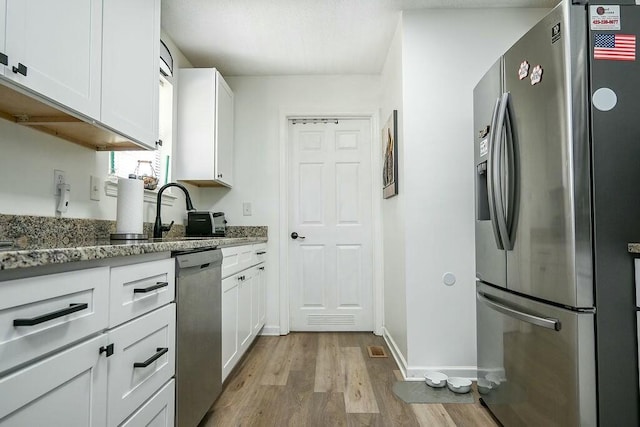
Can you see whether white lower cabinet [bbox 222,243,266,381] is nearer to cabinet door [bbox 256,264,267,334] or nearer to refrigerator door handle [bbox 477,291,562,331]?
cabinet door [bbox 256,264,267,334]

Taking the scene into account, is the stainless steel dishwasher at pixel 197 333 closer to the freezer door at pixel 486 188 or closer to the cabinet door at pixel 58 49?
the cabinet door at pixel 58 49

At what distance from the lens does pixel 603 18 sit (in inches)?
53.6

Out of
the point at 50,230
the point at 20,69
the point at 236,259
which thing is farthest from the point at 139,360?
the point at 236,259

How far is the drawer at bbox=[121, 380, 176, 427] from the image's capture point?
1211 millimetres

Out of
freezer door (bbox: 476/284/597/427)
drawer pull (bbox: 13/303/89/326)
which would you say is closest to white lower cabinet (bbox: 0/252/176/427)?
drawer pull (bbox: 13/303/89/326)

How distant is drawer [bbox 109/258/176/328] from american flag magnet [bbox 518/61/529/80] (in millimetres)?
1605

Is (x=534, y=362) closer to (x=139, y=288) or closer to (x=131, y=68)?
(x=139, y=288)

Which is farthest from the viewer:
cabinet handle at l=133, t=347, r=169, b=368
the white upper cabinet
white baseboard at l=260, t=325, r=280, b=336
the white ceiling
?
white baseboard at l=260, t=325, r=280, b=336

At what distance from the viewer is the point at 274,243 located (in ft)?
11.8

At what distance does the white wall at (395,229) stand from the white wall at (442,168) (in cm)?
8

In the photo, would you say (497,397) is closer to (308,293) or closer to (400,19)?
(308,293)

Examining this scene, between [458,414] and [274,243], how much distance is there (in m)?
2.11

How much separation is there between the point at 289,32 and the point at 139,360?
245 cm

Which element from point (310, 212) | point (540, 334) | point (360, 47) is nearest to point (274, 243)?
point (310, 212)
